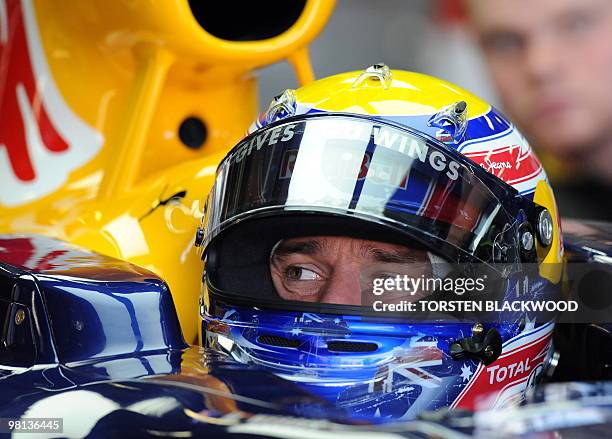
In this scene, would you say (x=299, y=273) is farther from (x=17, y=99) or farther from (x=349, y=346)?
(x=17, y=99)

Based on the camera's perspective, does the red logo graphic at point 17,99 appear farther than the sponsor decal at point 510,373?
Yes

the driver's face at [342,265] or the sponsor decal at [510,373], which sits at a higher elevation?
the driver's face at [342,265]

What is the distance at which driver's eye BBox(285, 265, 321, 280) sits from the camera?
5.98 ft

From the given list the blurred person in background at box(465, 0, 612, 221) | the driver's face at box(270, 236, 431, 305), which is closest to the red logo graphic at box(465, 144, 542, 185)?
A: the driver's face at box(270, 236, 431, 305)

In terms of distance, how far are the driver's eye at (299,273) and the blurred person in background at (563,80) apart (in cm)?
214

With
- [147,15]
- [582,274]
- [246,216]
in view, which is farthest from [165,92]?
[582,274]

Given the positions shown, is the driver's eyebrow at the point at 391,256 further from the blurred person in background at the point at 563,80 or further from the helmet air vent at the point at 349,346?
the blurred person in background at the point at 563,80

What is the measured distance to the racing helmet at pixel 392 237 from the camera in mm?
1565

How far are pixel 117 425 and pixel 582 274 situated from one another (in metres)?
1.09

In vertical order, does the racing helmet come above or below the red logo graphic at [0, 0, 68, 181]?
below

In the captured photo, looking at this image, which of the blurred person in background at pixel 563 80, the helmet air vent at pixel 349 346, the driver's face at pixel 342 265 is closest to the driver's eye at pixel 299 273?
the driver's face at pixel 342 265

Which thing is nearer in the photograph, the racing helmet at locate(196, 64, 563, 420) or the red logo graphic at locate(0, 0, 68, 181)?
the racing helmet at locate(196, 64, 563, 420)

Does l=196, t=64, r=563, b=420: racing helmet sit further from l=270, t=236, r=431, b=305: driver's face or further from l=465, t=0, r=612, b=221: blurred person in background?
l=465, t=0, r=612, b=221: blurred person in background

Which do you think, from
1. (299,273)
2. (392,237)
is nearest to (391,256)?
(392,237)
